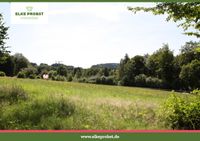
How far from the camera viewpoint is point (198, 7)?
1252 centimetres

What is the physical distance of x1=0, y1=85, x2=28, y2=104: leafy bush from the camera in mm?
14422

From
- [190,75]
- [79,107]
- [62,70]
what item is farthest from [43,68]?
[190,75]

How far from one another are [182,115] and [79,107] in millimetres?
3479

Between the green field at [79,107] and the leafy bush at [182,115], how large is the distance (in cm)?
39

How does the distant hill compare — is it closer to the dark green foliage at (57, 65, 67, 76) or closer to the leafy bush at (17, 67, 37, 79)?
the dark green foliage at (57, 65, 67, 76)

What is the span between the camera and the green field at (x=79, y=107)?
40.0ft

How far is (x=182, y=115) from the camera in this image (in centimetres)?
1254

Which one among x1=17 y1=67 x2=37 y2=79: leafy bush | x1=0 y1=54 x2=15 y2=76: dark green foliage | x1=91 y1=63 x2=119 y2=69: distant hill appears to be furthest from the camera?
x1=0 y1=54 x2=15 y2=76: dark green foliage

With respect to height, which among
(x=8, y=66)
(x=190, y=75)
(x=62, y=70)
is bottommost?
(x=190, y=75)

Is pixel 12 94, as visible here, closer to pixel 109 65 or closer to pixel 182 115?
pixel 109 65

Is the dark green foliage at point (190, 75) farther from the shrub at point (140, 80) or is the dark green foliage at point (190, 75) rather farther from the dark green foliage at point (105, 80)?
the dark green foliage at point (105, 80)

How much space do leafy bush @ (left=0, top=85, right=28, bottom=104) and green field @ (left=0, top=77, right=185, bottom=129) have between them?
154 millimetres

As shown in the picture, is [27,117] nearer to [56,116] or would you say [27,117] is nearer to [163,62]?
[56,116]

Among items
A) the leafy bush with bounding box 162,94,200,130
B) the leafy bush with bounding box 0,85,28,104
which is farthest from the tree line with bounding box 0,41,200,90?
the leafy bush with bounding box 162,94,200,130
